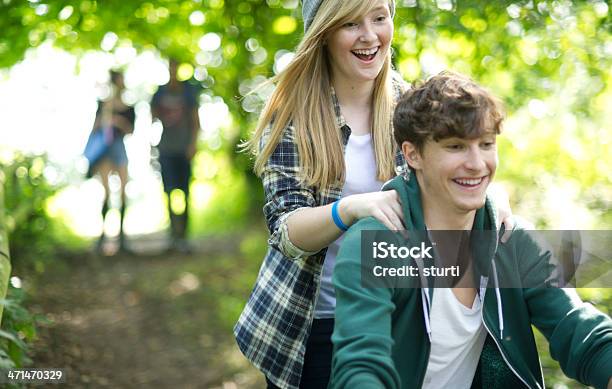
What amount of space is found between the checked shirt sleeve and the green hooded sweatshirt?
486 mm

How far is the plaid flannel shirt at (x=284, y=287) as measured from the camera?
121 inches

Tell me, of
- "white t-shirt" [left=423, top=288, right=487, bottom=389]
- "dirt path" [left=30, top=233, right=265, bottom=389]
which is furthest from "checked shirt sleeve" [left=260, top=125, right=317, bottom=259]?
"dirt path" [left=30, top=233, right=265, bottom=389]

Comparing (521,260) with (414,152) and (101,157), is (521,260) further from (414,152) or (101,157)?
(101,157)

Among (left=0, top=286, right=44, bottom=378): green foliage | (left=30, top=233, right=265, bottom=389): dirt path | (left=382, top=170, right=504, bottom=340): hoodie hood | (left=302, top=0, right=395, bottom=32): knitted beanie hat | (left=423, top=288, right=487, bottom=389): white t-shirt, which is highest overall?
(left=302, top=0, right=395, bottom=32): knitted beanie hat

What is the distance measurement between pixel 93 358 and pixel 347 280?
4051mm

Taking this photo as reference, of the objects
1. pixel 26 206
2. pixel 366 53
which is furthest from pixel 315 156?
pixel 26 206

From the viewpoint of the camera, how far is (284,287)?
3.18 metres

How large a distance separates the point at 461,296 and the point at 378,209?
35 centimetres

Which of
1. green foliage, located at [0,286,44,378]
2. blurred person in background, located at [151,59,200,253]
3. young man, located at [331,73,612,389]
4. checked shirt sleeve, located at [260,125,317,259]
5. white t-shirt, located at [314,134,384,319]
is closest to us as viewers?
young man, located at [331,73,612,389]

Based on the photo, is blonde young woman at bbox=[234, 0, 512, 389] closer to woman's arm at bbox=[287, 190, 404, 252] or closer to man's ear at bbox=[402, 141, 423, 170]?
woman's arm at bbox=[287, 190, 404, 252]

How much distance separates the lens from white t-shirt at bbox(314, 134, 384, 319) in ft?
10.3

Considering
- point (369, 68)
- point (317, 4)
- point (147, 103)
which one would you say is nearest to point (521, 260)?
point (369, 68)

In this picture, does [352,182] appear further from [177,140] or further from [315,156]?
[177,140]

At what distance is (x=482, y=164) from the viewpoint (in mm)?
2428
